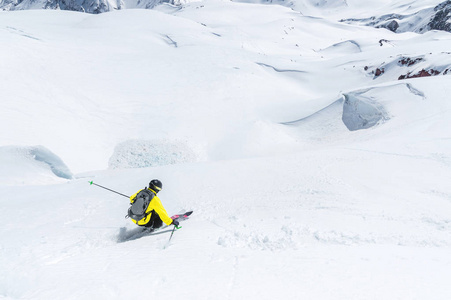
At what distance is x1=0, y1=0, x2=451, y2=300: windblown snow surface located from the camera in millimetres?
3865

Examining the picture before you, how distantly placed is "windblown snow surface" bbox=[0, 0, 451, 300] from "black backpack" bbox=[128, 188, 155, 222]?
468mm

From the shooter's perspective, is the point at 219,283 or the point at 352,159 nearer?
the point at 219,283

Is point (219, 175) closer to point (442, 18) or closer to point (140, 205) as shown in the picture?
point (140, 205)

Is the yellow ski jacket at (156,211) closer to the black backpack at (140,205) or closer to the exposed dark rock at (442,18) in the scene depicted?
the black backpack at (140,205)

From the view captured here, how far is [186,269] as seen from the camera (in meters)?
4.06

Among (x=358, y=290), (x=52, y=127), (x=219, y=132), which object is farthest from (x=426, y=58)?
(x=52, y=127)

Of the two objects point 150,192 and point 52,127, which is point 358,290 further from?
point 52,127

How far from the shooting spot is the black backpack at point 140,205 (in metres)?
5.32

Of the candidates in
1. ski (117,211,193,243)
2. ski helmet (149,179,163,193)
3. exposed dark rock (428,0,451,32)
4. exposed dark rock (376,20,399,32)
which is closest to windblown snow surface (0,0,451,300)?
ski (117,211,193,243)

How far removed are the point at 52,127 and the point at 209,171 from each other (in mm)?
11615

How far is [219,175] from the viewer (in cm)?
834

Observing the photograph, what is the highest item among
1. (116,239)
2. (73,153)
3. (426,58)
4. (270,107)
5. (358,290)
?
(426,58)

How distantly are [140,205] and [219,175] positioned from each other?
11.1ft

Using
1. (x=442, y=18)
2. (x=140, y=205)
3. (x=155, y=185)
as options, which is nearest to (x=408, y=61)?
(x=155, y=185)
